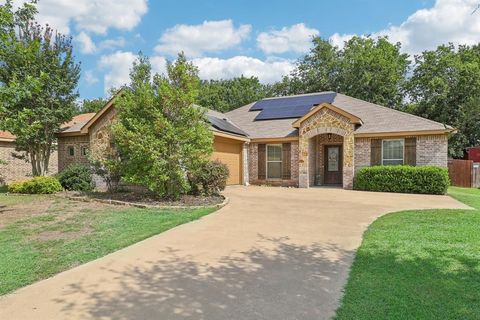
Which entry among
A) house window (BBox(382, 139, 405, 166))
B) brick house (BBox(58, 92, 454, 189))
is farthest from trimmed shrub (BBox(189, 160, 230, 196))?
house window (BBox(382, 139, 405, 166))

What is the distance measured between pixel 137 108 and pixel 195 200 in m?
3.63

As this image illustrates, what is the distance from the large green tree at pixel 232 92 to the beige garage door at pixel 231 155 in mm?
19953

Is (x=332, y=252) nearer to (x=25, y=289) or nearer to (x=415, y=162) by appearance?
(x=25, y=289)

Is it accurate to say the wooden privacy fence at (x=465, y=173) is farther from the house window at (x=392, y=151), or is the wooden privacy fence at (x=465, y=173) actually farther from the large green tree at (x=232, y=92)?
the large green tree at (x=232, y=92)

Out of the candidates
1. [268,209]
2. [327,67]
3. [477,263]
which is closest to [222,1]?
[268,209]

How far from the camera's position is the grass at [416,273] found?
3.72 metres

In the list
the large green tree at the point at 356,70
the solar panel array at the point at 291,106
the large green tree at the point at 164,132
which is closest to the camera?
the large green tree at the point at 164,132

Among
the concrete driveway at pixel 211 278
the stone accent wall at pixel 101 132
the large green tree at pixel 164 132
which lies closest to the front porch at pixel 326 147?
the large green tree at pixel 164 132

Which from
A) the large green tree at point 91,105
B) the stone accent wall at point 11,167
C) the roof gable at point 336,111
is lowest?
the stone accent wall at point 11,167

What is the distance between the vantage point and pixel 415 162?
16.5 metres

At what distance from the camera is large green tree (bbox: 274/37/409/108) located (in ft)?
103

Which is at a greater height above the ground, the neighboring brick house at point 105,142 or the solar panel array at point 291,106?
the solar panel array at point 291,106

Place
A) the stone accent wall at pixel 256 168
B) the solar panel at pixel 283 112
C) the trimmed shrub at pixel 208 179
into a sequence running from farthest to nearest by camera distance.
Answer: the solar panel at pixel 283 112 → the stone accent wall at pixel 256 168 → the trimmed shrub at pixel 208 179

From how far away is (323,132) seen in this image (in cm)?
1802
